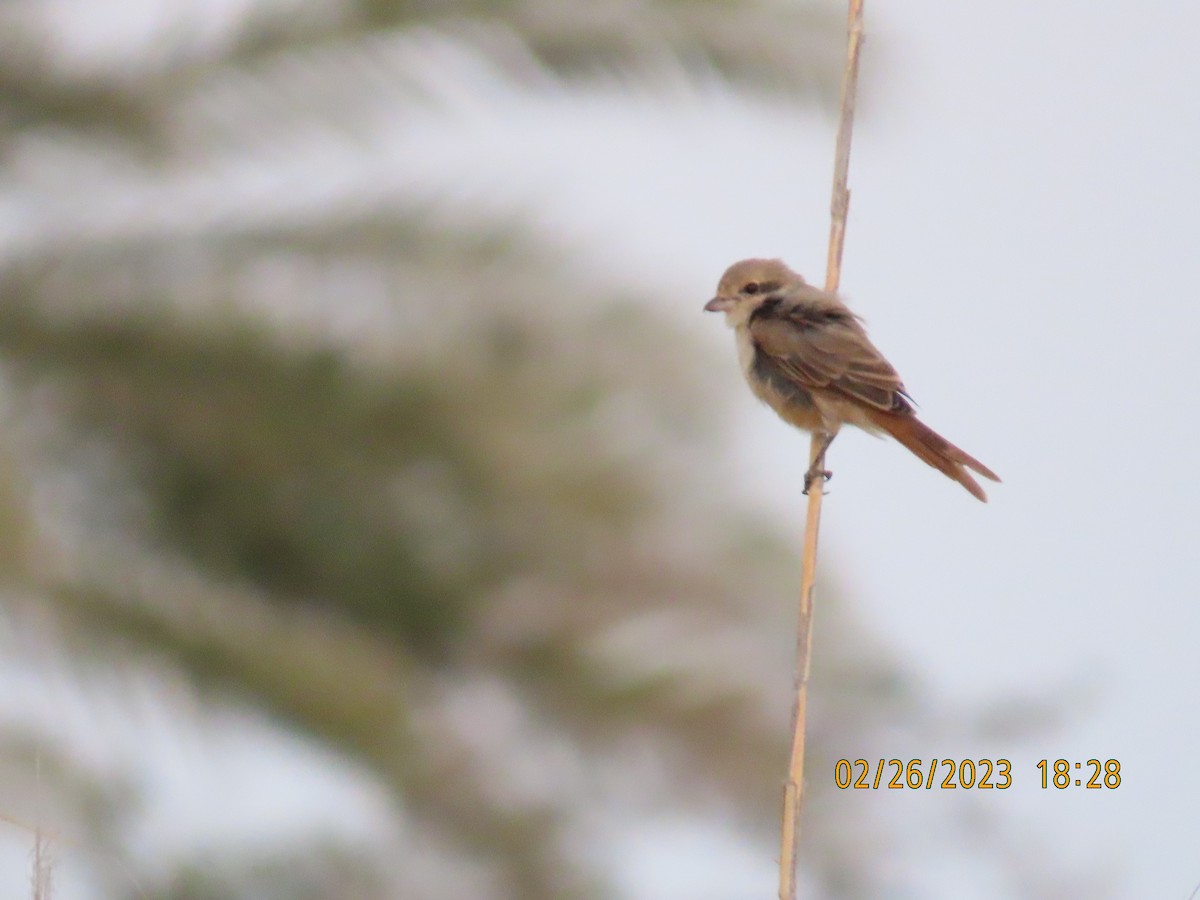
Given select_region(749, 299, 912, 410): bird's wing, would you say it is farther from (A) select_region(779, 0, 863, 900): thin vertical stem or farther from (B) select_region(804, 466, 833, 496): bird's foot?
(A) select_region(779, 0, 863, 900): thin vertical stem

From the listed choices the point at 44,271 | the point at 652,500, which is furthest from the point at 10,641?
the point at 652,500

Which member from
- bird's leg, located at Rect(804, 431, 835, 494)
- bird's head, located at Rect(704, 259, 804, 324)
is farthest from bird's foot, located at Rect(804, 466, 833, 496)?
bird's head, located at Rect(704, 259, 804, 324)

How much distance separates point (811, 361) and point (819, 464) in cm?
Answer: 38

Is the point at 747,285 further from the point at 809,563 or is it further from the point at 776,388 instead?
→ the point at 809,563

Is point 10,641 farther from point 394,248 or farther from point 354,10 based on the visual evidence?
point 354,10

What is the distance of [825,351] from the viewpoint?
395 centimetres

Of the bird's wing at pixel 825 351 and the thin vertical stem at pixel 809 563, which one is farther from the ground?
the bird's wing at pixel 825 351

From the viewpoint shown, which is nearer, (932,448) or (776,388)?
(932,448)

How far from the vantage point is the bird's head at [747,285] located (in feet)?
14.0

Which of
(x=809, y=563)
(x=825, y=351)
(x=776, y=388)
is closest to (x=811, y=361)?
(x=825, y=351)

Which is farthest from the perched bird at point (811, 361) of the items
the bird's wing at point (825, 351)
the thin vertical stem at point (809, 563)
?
the thin vertical stem at point (809, 563)

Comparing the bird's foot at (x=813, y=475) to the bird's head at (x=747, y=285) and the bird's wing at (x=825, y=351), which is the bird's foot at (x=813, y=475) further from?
the bird's head at (x=747, y=285)

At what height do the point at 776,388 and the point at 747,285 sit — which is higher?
the point at 747,285

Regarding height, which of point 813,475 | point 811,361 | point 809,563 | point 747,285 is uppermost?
point 747,285
